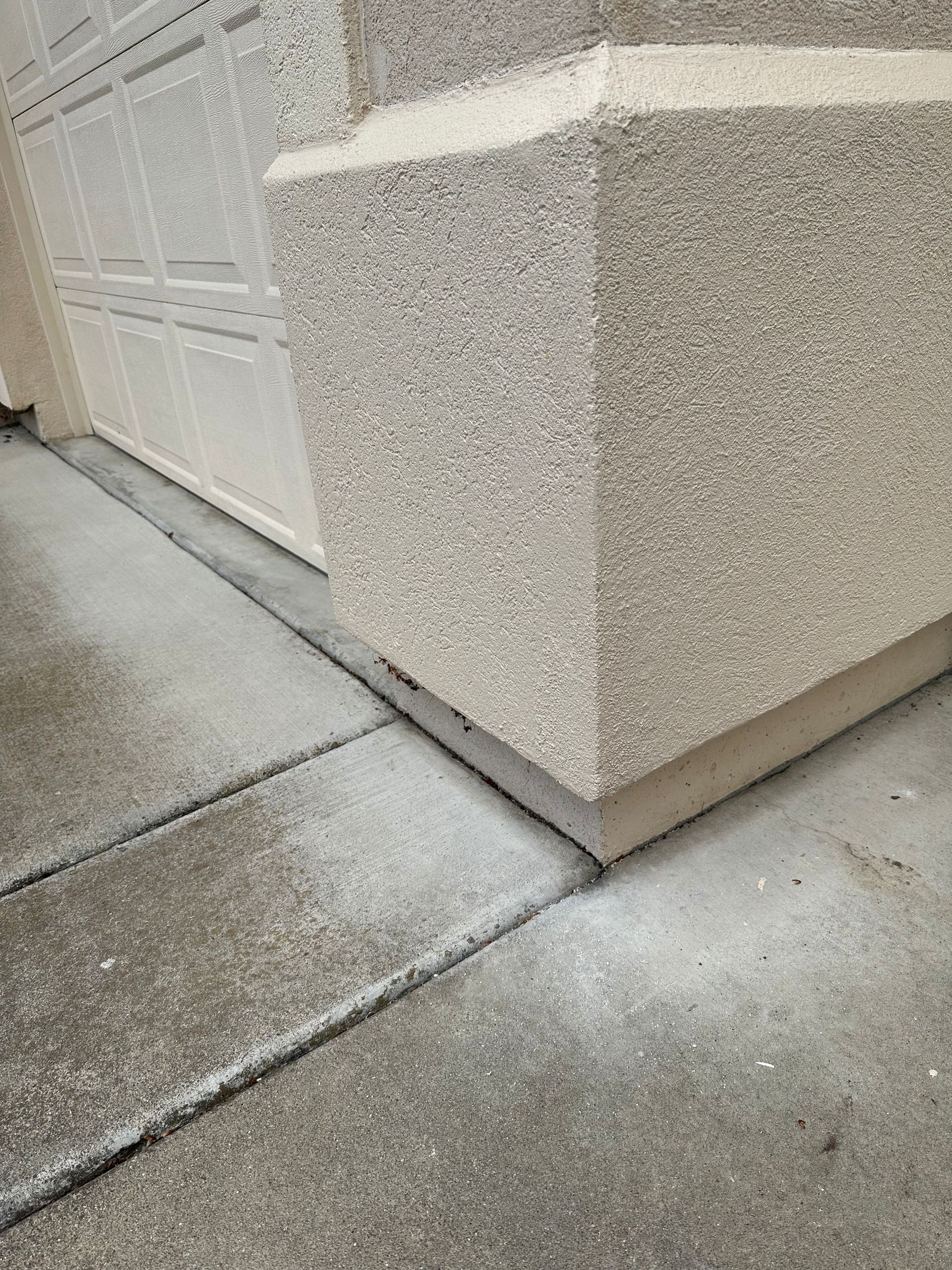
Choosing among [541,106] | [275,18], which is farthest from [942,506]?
[275,18]

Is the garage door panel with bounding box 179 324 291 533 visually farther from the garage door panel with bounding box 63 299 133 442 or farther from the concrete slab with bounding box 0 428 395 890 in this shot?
the garage door panel with bounding box 63 299 133 442

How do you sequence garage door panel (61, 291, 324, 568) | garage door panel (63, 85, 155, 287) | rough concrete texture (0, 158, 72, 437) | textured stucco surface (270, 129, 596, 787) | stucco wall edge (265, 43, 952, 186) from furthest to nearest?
1. rough concrete texture (0, 158, 72, 437)
2. garage door panel (63, 85, 155, 287)
3. garage door panel (61, 291, 324, 568)
4. textured stucco surface (270, 129, 596, 787)
5. stucco wall edge (265, 43, 952, 186)

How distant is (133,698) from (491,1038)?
162 cm

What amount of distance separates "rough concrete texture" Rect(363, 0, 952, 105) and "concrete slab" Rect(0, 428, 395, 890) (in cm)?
151

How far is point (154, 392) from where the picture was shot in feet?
14.3

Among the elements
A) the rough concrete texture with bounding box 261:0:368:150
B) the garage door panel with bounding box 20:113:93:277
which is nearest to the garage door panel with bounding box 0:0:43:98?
the garage door panel with bounding box 20:113:93:277

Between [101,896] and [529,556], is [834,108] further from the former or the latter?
[101,896]

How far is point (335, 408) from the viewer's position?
193 cm

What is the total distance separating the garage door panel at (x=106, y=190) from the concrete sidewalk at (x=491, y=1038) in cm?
305

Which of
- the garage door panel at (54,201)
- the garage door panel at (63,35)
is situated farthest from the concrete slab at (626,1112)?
the garage door panel at (54,201)

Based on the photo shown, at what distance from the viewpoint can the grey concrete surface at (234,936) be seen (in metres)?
1.44

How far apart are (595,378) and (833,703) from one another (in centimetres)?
122

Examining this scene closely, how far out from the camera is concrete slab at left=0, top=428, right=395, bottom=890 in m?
2.15

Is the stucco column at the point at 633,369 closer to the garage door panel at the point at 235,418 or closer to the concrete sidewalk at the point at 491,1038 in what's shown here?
the concrete sidewalk at the point at 491,1038
